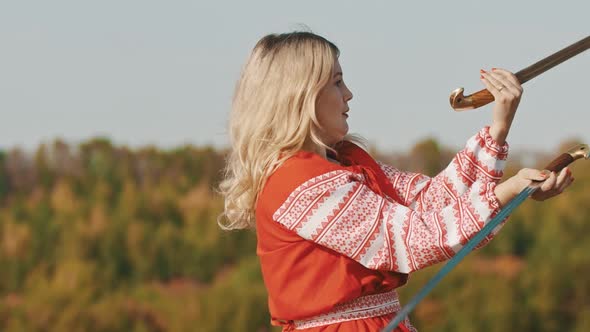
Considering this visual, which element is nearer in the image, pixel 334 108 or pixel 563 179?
pixel 563 179

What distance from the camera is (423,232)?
2.20 m

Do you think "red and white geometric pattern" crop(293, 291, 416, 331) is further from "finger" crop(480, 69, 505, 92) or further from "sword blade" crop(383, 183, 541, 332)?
"finger" crop(480, 69, 505, 92)

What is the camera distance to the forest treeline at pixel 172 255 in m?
6.21

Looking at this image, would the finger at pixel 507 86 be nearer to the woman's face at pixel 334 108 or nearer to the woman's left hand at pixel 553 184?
the woman's left hand at pixel 553 184

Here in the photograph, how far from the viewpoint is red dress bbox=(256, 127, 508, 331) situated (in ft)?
7.20

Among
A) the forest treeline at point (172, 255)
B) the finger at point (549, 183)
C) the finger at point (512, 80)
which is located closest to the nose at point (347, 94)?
the finger at point (512, 80)

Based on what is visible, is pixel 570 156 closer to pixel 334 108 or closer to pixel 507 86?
pixel 507 86

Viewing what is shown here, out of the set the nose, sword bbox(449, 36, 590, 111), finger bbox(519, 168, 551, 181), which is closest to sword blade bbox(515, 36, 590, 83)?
sword bbox(449, 36, 590, 111)

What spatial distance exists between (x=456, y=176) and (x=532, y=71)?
16.3 inches

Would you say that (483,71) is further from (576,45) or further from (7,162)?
(7,162)

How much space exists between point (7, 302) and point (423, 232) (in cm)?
487

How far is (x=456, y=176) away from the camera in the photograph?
2463mm

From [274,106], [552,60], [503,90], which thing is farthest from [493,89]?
[274,106]

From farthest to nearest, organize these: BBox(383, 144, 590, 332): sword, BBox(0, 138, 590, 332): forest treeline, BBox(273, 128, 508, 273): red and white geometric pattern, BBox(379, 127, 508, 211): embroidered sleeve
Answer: BBox(0, 138, 590, 332): forest treeline, BBox(379, 127, 508, 211): embroidered sleeve, BBox(273, 128, 508, 273): red and white geometric pattern, BBox(383, 144, 590, 332): sword
